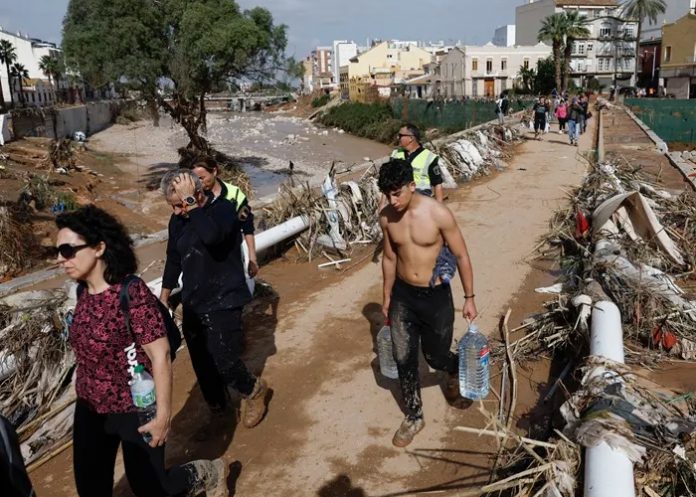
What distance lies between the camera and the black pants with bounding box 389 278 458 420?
3555mm

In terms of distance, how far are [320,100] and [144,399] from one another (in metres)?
77.2

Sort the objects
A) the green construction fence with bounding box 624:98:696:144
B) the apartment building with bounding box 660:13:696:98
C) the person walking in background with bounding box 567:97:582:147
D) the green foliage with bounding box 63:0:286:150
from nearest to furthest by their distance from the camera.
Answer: the person walking in background with bounding box 567:97:582:147
the green foliage with bounding box 63:0:286:150
the green construction fence with bounding box 624:98:696:144
the apartment building with bounding box 660:13:696:98

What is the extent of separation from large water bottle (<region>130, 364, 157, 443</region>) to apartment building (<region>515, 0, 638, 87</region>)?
76.0 meters

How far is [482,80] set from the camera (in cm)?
6366

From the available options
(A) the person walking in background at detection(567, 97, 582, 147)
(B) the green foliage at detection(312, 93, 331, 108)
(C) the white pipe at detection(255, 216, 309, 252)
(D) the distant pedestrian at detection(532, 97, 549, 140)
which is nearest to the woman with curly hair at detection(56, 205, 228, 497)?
(C) the white pipe at detection(255, 216, 309, 252)

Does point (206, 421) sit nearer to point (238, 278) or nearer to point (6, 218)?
point (238, 278)

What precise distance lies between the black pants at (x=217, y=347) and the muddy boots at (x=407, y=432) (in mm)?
1022

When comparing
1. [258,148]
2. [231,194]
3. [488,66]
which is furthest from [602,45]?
[231,194]

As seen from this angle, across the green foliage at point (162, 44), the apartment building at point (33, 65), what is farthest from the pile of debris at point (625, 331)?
the apartment building at point (33, 65)

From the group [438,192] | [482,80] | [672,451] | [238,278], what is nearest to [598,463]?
[672,451]

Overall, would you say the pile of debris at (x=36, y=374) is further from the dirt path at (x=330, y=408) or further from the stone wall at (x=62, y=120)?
the stone wall at (x=62, y=120)

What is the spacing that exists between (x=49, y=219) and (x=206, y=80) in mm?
9459

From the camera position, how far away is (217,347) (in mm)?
3660

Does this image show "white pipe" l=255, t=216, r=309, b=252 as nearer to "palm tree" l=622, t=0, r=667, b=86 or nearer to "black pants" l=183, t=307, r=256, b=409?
"black pants" l=183, t=307, r=256, b=409
